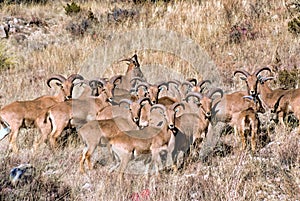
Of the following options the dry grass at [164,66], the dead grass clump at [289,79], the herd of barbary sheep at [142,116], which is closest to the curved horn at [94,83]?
the herd of barbary sheep at [142,116]

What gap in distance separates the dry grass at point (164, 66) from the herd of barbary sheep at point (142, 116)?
0.36m

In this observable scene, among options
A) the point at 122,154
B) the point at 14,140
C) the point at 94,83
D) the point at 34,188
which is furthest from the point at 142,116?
the point at 34,188

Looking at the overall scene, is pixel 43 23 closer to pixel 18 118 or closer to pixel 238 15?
→ pixel 238 15

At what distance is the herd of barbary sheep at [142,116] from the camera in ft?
24.6

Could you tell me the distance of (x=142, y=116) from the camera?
348 inches

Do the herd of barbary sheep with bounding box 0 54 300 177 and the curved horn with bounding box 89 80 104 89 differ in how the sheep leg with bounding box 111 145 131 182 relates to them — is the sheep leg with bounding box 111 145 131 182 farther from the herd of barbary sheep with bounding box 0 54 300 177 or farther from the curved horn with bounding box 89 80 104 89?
the curved horn with bounding box 89 80 104 89

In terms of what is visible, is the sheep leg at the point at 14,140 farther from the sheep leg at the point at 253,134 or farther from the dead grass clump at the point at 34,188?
the sheep leg at the point at 253,134

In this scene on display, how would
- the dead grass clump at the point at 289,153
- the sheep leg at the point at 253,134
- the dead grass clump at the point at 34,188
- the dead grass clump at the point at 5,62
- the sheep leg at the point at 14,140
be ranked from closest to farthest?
the dead grass clump at the point at 34,188, the dead grass clump at the point at 289,153, the sheep leg at the point at 253,134, the sheep leg at the point at 14,140, the dead grass clump at the point at 5,62

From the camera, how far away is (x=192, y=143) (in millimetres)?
8078

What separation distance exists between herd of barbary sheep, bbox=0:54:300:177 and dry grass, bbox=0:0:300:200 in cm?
36

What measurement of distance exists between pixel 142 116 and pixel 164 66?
564cm

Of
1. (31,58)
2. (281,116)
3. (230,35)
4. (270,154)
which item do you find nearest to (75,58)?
(31,58)

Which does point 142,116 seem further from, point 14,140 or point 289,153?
point 289,153

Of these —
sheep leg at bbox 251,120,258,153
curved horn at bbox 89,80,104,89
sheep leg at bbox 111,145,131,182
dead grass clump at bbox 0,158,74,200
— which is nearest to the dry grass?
dead grass clump at bbox 0,158,74,200
